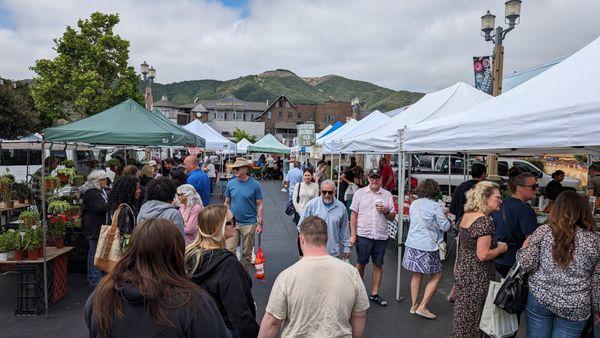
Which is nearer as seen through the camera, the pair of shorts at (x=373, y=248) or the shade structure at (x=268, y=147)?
the pair of shorts at (x=373, y=248)

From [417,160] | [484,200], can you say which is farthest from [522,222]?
[417,160]

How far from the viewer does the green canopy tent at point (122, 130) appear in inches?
232

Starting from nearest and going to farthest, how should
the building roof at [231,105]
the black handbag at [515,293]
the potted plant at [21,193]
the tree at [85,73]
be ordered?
the black handbag at [515,293]
the potted plant at [21,193]
the tree at [85,73]
the building roof at [231,105]

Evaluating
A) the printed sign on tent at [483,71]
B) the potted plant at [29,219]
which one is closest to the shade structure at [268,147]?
the printed sign on tent at [483,71]

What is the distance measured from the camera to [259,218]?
5762mm

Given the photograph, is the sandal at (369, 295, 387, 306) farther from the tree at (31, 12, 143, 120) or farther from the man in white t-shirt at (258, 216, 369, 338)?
the tree at (31, 12, 143, 120)

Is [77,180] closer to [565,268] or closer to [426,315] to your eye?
[426,315]

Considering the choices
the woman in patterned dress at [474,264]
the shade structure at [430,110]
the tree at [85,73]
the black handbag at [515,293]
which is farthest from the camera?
the tree at [85,73]

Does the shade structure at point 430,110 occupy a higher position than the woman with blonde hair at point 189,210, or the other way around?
the shade structure at point 430,110

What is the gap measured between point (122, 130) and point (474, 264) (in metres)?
5.56

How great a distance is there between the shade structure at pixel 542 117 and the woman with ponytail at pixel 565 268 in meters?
0.59

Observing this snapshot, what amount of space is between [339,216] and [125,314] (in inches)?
140

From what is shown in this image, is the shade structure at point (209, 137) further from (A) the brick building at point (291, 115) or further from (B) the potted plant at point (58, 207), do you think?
(A) the brick building at point (291, 115)

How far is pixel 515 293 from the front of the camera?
10.0ft
